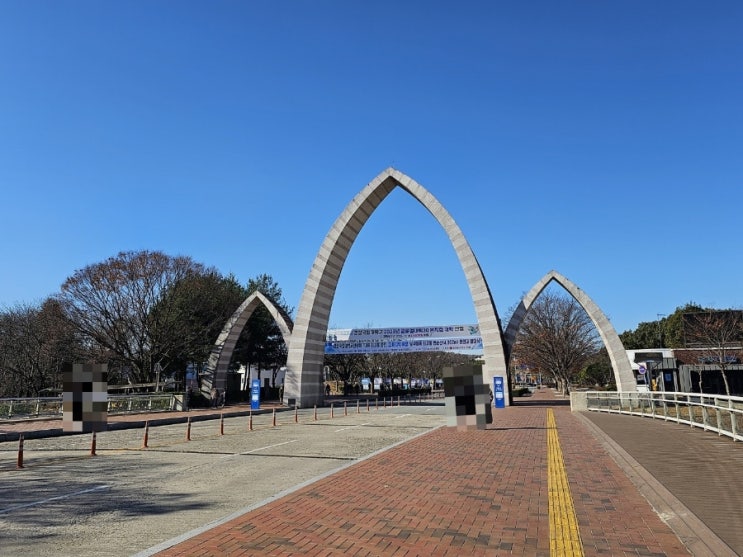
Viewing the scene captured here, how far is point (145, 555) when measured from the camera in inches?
221

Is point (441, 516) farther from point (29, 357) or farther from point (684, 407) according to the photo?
point (29, 357)

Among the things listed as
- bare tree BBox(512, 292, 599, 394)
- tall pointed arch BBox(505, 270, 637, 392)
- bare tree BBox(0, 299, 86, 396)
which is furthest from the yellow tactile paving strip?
bare tree BBox(512, 292, 599, 394)

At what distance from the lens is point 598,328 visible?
41938mm

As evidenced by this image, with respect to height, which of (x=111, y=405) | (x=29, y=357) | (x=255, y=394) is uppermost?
(x=29, y=357)

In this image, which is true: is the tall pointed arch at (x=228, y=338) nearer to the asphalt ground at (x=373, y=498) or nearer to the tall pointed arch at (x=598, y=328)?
the tall pointed arch at (x=598, y=328)

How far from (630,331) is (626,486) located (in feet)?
333

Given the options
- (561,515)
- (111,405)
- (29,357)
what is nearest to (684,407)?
(561,515)

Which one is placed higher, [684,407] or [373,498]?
[684,407]

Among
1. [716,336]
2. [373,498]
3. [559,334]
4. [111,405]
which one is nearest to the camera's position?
[373,498]

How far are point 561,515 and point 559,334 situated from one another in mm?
51391

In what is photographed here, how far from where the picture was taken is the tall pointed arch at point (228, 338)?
4594 centimetres

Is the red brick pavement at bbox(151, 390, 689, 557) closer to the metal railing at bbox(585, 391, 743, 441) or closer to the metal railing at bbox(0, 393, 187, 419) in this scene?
the metal railing at bbox(585, 391, 743, 441)

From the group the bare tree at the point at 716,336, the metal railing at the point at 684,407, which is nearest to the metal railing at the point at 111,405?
the metal railing at the point at 684,407

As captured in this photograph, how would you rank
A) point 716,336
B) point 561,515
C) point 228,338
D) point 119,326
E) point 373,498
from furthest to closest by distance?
point 228,338, point 716,336, point 119,326, point 373,498, point 561,515
